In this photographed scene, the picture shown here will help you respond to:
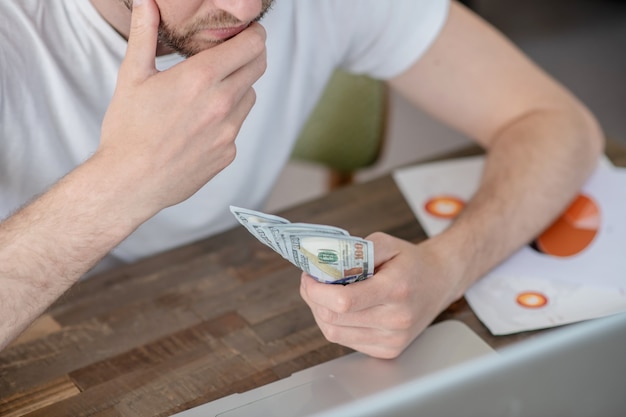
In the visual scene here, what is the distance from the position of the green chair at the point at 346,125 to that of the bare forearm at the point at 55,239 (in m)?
0.86

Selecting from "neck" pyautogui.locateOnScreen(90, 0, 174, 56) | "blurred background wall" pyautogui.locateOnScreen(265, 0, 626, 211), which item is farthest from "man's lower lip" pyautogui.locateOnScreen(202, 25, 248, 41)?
"blurred background wall" pyautogui.locateOnScreen(265, 0, 626, 211)

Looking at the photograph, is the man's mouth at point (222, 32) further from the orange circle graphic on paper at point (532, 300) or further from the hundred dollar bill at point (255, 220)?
the orange circle graphic on paper at point (532, 300)

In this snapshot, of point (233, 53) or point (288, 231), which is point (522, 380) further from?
point (233, 53)

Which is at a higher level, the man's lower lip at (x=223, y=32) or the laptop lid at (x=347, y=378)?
the man's lower lip at (x=223, y=32)

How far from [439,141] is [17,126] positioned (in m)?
2.28

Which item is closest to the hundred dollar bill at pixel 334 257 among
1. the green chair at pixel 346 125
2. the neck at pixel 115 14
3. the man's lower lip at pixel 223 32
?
the man's lower lip at pixel 223 32

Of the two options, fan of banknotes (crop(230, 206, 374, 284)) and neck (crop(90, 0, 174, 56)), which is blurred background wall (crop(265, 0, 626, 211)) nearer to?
neck (crop(90, 0, 174, 56))

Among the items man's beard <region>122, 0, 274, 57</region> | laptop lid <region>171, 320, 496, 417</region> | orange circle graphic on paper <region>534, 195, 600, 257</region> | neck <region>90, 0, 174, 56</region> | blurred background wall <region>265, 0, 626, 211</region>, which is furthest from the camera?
blurred background wall <region>265, 0, 626, 211</region>

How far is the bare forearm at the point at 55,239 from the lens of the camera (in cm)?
97

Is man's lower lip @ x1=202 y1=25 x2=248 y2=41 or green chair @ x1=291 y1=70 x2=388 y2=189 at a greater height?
man's lower lip @ x1=202 y1=25 x2=248 y2=41

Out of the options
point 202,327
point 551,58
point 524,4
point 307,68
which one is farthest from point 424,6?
point 524,4

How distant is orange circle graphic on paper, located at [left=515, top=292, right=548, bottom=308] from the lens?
1146 mm

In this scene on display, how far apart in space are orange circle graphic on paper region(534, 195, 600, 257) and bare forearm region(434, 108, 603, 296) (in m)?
0.02

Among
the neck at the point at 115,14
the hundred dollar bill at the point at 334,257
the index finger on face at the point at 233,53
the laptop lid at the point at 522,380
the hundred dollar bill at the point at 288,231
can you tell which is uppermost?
the neck at the point at 115,14
